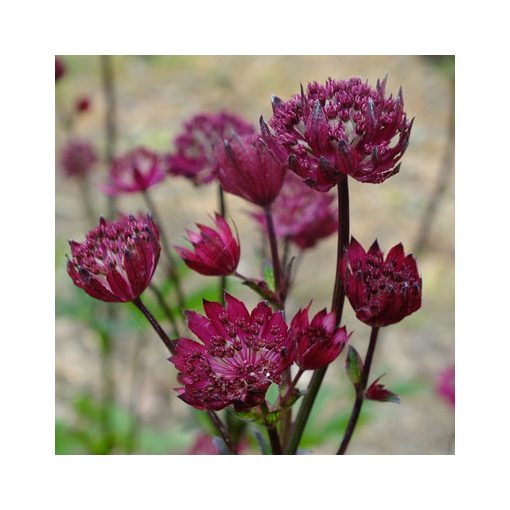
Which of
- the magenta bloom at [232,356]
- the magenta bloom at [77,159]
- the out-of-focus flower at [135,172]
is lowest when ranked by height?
the magenta bloom at [232,356]

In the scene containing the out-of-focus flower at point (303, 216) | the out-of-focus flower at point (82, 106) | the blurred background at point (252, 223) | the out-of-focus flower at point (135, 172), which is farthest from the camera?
the blurred background at point (252, 223)

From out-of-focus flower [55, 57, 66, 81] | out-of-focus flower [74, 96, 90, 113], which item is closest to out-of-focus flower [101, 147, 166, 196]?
out-of-focus flower [55, 57, 66, 81]

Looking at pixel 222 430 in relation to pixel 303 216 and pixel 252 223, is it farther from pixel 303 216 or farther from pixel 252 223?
pixel 252 223

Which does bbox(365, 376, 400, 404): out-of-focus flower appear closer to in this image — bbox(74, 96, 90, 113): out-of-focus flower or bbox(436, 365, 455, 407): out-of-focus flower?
bbox(436, 365, 455, 407): out-of-focus flower

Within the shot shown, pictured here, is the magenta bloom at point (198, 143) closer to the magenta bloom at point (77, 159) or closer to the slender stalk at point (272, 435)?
the slender stalk at point (272, 435)

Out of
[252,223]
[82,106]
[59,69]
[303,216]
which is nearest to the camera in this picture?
[303,216]

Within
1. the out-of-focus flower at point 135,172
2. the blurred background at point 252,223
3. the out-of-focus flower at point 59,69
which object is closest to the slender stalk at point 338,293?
the out-of-focus flower at point 135,172

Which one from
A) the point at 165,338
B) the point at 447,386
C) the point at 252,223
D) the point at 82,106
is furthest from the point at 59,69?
the point at 252,223
